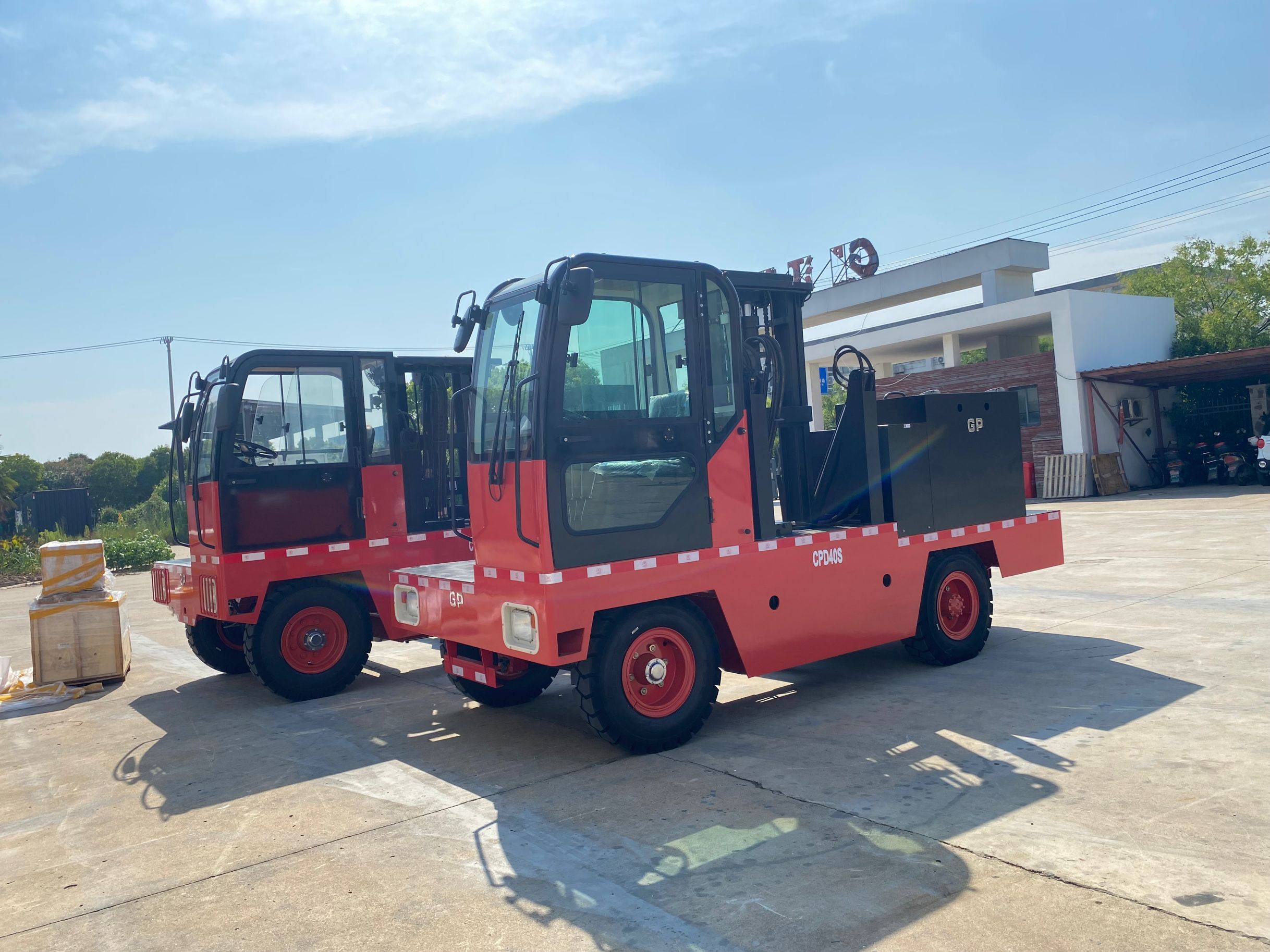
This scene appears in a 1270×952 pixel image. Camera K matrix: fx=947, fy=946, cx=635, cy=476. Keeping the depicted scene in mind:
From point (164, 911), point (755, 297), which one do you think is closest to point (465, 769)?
point (164, 911)

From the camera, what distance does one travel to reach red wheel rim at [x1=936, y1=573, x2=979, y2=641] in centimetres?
732

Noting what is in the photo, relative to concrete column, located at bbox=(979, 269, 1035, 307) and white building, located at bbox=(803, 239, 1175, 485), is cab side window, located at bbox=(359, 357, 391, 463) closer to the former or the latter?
white building, located at bbox=(803, 239, 1175, 485)

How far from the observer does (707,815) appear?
4.44 metres

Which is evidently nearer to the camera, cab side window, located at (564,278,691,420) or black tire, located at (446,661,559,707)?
cab side window, located at (564,278,691,420)

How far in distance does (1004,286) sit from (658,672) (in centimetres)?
2674

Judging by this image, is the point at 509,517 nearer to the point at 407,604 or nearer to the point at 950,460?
the point at 407,604

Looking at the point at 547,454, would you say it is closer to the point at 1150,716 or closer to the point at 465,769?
the point at 465,769

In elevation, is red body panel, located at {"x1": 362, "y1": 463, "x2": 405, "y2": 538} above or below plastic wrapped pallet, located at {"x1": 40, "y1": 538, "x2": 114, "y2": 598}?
above

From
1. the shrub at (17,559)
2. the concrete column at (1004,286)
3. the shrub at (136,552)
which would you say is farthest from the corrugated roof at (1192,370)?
the shrub at (17,559)

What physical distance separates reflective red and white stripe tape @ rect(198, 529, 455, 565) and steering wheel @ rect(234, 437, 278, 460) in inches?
30.3

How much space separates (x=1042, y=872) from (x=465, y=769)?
3.15 metres

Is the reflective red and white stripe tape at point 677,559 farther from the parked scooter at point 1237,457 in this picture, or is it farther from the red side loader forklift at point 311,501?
the parked scooter at point 1237,457

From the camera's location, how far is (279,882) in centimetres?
402

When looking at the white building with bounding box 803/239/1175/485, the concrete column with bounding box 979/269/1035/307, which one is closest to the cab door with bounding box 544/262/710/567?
the white building with bounding box 803/239/1175/485
